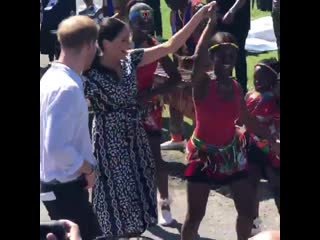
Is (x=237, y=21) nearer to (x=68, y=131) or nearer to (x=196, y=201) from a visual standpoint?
(x=196, y=201)

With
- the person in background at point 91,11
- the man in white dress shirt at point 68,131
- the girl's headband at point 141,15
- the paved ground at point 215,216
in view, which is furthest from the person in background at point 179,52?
the man in white dress shirt at point 68,131

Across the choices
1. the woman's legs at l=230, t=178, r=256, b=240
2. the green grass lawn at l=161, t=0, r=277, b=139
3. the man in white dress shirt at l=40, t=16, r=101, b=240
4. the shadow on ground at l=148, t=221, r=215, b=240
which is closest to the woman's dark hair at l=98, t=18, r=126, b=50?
the man in white dress shirt at l=40, t=16, r=101, b=240

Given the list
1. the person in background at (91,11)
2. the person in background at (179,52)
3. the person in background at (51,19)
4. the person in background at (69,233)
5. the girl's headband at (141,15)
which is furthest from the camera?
the person in background at (51,19)

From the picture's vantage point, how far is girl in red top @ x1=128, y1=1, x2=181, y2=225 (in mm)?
5355

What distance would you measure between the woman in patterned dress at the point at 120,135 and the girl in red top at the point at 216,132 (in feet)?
0.70

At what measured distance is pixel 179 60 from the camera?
269 inches

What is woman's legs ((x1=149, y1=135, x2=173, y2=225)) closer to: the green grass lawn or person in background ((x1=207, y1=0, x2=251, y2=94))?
the green grass lawn

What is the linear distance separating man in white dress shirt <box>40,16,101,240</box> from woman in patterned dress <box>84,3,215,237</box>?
427mm

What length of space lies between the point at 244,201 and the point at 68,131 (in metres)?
1.50

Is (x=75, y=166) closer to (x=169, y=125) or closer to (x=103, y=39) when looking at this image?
(x=103, y=39)

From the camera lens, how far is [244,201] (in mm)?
5023

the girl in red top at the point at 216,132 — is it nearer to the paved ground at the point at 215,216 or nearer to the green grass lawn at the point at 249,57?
the paved ground at the point at 215,216

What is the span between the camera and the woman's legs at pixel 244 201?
500cm
